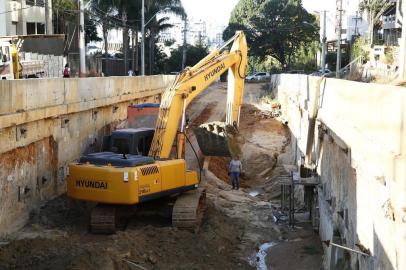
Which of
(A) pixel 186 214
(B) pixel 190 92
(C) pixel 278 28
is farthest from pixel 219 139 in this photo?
(C) pixel 278 28

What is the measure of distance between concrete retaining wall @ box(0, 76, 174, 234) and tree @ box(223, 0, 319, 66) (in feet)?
193

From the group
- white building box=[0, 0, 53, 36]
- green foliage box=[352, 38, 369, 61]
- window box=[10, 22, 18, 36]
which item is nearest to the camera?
white building box=[0, 0, 53, 36]

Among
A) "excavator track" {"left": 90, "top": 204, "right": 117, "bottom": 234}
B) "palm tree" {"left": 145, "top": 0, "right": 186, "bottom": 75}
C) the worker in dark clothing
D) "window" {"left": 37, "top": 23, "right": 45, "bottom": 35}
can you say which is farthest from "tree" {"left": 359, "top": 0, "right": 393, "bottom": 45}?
"excavator track" {"left": 90, "top": 204, "right": 117, "bottom": 234}

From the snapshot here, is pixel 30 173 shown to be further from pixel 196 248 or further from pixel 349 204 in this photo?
pixel 349 204

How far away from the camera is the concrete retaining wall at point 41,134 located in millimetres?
12805

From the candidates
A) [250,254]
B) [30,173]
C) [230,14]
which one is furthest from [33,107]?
[230,14]

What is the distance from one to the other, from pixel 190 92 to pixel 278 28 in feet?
205

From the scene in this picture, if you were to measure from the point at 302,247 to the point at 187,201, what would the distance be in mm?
2856

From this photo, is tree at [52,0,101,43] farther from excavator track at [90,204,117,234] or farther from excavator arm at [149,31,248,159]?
excavator track at [90,204,117,234]

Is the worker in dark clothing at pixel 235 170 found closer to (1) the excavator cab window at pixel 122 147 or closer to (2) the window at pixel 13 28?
(1) the excavator cab window at pixel 122 147

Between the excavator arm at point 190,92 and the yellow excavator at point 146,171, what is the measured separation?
0.02 m

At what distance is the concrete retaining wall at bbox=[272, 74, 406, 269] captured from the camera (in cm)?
722

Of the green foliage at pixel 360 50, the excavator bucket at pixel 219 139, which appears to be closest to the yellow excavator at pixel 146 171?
the excavator bucket at pixel 219 139

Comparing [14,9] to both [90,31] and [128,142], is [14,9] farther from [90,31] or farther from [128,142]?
[128,142]
